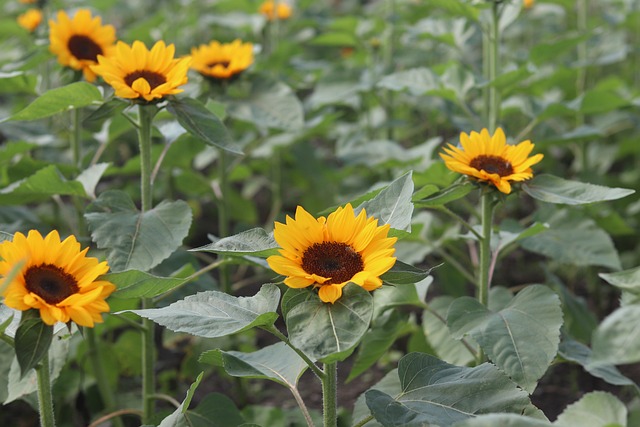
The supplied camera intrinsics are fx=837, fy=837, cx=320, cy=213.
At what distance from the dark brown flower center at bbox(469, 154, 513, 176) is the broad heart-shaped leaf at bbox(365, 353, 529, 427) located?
343 mm

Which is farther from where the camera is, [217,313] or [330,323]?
[217,313]

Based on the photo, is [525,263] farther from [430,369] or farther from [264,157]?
[430,369]

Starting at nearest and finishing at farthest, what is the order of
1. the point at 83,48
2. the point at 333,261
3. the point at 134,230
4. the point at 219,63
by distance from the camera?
the point at 333,261
the point at 134,230
the point at 83,48
the point at 219,63

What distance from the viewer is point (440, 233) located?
2.21m

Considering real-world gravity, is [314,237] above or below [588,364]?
above

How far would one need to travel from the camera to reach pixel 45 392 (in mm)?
1262

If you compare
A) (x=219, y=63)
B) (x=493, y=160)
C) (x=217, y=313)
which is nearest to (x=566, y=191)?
(x=493, y=160)

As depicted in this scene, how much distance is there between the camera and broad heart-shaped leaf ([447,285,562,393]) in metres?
1.29

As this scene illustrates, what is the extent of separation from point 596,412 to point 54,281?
767 millimetres

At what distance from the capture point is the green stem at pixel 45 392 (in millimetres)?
1238

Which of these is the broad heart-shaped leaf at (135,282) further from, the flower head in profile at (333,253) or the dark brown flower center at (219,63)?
the dark brown flower center at (219,63)

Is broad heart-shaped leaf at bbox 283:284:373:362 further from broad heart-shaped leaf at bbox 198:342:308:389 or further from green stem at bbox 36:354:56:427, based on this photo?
green stem at bbox 36:354:56:427

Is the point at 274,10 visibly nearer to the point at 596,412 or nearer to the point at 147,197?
the point at 147,197

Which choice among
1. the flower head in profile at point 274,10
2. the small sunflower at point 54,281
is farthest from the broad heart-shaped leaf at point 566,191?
the flower head in profile at point 274,10
